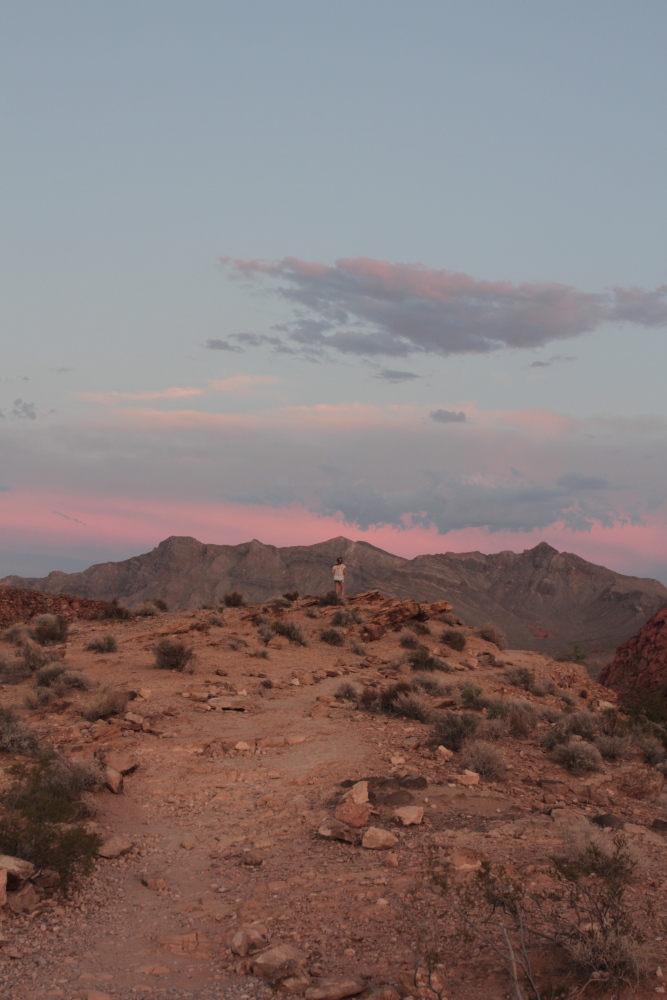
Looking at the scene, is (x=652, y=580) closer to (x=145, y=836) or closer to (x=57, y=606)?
(x=57, y=606)

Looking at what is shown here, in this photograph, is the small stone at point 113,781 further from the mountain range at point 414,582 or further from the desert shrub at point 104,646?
the mountain range at point 414,582

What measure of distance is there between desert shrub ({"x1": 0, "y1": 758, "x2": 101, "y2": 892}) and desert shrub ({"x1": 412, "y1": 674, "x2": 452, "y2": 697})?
9.40 metres

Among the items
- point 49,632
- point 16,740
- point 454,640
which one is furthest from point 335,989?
point 454,640

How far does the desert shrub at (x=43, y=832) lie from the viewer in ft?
22.9

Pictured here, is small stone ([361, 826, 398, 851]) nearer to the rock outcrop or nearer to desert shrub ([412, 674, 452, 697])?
desert shrub ([412, 674, 452, 697])

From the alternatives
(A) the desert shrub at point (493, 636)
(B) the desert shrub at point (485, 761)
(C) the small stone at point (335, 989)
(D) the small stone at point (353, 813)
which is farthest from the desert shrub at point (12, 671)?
(A) the desert shrub at point (493, 636)

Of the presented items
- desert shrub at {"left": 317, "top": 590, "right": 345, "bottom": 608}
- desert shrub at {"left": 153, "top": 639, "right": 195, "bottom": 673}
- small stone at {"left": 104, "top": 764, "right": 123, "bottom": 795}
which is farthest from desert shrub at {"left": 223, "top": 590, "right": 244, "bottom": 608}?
small stone at {"left": 104, "top": 764, "right": 123, "bottom": 795}

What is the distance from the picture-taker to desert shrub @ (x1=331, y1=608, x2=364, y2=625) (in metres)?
25.2

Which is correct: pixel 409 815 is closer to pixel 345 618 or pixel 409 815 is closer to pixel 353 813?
pixel 353 813

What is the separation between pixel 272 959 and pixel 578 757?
7254 mm

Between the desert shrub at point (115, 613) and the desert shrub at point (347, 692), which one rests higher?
the desert shrub at point (115, 613)

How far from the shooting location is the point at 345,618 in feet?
83.1

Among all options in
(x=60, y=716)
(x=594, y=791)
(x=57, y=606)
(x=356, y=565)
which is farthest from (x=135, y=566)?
(x=594, y=791)

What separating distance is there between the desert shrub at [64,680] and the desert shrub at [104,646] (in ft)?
13.6
